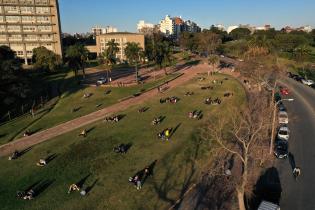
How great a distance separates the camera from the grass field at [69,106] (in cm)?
5547

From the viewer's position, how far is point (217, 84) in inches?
3413

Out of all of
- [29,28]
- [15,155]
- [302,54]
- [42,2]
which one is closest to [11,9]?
[29,28]

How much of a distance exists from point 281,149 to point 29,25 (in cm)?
12709

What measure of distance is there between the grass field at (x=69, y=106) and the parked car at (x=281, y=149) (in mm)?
40018

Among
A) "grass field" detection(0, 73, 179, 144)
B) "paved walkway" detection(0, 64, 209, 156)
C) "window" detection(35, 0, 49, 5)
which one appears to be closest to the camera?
"paved walkway" detection(0, 64, 209, 156)

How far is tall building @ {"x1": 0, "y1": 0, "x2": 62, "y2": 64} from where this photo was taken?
128m

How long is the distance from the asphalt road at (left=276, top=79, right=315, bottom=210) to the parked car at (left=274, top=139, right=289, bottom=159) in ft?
2.43

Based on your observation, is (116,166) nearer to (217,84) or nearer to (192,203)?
(192,203)

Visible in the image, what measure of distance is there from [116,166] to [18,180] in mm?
12688

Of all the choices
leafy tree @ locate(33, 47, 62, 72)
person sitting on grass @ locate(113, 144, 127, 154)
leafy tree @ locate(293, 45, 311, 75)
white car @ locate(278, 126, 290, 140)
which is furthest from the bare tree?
leafy tree @ locate(33, 47, 62, 72)

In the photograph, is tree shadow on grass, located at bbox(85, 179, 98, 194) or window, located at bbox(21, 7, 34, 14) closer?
tree shadow on grass, located at bbox(85, 179, 98, 194)

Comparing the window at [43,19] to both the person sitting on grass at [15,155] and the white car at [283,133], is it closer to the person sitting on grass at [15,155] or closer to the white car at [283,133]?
the person sitting on grass at [15,155]

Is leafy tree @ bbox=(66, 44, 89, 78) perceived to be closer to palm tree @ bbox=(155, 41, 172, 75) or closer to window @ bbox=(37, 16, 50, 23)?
palm tree @ bbox=(155, 41, 172, 75)

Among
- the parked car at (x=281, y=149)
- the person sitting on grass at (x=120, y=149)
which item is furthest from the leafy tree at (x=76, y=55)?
the parked car at (x=281, y=149)
